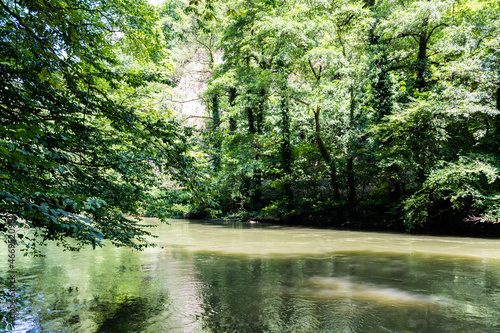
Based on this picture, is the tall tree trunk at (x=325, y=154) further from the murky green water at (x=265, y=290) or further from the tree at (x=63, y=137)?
the tree at (x=63, y=137)

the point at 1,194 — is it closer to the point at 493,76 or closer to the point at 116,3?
the point at 116,3

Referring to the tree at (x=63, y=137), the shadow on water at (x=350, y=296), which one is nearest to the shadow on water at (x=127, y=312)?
the shadow on water at (x=350, y=296)

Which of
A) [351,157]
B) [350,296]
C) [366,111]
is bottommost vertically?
[350,296]

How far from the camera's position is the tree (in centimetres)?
258

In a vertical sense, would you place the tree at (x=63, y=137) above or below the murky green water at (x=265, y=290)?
above

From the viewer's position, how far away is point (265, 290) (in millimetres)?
6738

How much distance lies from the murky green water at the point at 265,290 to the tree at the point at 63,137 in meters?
1.24

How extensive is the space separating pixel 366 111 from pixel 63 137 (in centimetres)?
1759

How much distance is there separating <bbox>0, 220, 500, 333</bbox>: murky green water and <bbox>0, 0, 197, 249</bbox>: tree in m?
1.24

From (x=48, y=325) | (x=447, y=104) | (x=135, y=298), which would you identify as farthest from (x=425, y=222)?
(x=48, y=325)

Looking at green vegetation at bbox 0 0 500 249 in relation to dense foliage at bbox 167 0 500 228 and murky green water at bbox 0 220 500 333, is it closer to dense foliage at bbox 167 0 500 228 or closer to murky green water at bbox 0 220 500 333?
dense foliage at bbox 167 0 500 228

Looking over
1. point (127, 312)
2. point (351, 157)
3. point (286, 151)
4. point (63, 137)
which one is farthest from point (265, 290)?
point (286, 151)

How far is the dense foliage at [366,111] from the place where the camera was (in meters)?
13.8

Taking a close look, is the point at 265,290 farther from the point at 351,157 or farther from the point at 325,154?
the point at 325,154
